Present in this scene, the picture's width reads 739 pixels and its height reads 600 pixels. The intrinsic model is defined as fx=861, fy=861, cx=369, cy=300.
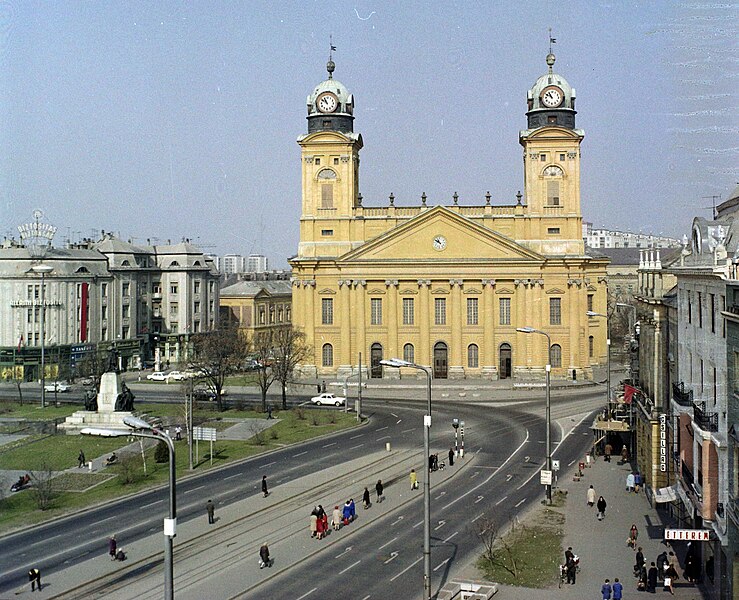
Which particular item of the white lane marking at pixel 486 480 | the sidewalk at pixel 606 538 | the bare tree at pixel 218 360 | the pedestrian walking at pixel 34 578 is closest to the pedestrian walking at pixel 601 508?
the sidewalk at pixel 606 538

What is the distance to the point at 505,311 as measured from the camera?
9869cm

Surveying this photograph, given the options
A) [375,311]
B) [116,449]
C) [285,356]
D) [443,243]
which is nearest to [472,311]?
[443,243]

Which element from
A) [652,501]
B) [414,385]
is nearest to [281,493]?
[652,501]

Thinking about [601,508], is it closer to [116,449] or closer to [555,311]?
[116,449]

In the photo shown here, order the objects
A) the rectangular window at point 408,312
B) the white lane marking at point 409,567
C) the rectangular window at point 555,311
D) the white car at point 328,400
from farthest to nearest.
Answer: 1. the rectangular window at point 408,312
2. the rectangular window at point 555,311
3. the white car at point 328,400
4. the white lane marking at point 409,567

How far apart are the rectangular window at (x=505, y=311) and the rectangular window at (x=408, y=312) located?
1020 cm

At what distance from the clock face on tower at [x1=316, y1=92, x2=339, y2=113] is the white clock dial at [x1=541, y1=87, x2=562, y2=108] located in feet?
78.7

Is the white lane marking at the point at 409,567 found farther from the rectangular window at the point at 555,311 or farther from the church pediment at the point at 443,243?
the rectangular window at the point at 555,311

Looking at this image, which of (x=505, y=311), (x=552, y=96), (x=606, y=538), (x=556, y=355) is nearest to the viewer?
(x=606, y=538)

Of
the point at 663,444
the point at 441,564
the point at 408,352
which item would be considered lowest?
the point at 441,564

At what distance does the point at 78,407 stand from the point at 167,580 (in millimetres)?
63005

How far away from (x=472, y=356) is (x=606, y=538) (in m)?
60.8

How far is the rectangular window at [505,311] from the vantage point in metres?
98.6

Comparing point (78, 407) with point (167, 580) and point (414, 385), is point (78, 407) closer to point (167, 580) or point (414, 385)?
point (414, 385)
